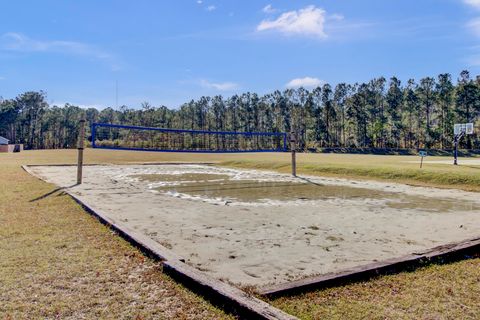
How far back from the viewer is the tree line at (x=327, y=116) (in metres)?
71.3

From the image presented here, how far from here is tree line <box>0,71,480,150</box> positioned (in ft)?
234

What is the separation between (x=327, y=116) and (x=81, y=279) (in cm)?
8063

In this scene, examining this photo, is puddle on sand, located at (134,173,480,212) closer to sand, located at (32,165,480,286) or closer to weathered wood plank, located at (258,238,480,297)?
sand, located at (32,165,480,286)

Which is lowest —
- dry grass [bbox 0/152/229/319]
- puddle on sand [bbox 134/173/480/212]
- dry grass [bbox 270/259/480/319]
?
puddle on sand [bbox 134/173/480/212]

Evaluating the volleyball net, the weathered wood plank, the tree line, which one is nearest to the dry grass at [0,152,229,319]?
the weathered wood plank

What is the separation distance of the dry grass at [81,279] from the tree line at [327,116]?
63270mm

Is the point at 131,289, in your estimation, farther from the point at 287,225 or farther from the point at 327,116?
the point at 327,116

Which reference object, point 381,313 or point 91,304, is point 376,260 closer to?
point 381,313

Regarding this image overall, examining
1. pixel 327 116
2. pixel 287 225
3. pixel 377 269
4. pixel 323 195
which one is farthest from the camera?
pixel 327 116

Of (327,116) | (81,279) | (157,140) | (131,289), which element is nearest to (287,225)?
(131,289)

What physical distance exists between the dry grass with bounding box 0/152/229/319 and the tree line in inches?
2491

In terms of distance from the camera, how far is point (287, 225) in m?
6.58

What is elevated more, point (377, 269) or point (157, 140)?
point (157, 140)

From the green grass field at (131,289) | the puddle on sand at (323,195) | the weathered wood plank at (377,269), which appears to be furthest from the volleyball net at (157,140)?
the weathered wood plank at (377,269)
